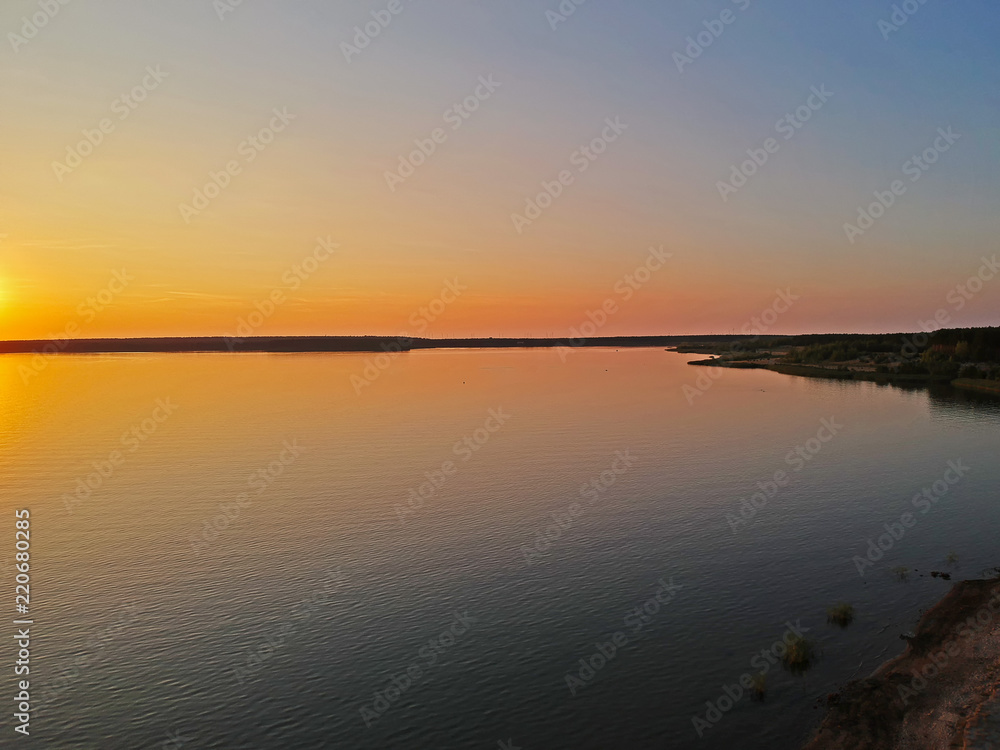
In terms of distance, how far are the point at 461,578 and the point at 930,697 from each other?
15921 millimetres

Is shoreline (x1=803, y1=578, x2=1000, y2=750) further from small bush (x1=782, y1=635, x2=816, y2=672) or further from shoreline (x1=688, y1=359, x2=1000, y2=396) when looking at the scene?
shoreline (x1=688, y1=359, x2=1000, y2=396)

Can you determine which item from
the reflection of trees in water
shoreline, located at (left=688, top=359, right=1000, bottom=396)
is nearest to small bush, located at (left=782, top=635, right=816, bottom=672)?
the reflection of trees in water

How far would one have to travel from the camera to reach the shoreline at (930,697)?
15.6m

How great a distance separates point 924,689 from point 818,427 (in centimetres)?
Result: 5270

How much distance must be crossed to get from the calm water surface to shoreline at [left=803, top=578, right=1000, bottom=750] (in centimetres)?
67

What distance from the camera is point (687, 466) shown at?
1919 inches

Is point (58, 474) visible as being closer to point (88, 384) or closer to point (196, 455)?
point (196, 455)

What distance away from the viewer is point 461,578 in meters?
27.5

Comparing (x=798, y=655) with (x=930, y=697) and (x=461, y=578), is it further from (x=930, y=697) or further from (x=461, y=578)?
(x=461, y=578)

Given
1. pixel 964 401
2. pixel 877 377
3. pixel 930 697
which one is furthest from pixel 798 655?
pixel 877 377

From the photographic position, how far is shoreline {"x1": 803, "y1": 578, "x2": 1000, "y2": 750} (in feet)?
51.3

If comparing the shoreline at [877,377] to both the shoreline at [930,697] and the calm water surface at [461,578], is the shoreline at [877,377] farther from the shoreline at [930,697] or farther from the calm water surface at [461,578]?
the shoreline at [930,697]

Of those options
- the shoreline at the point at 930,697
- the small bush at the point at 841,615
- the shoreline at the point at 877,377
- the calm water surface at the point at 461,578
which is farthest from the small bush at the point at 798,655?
the shoreline at the point at 877,377

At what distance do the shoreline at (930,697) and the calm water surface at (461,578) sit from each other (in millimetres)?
669
